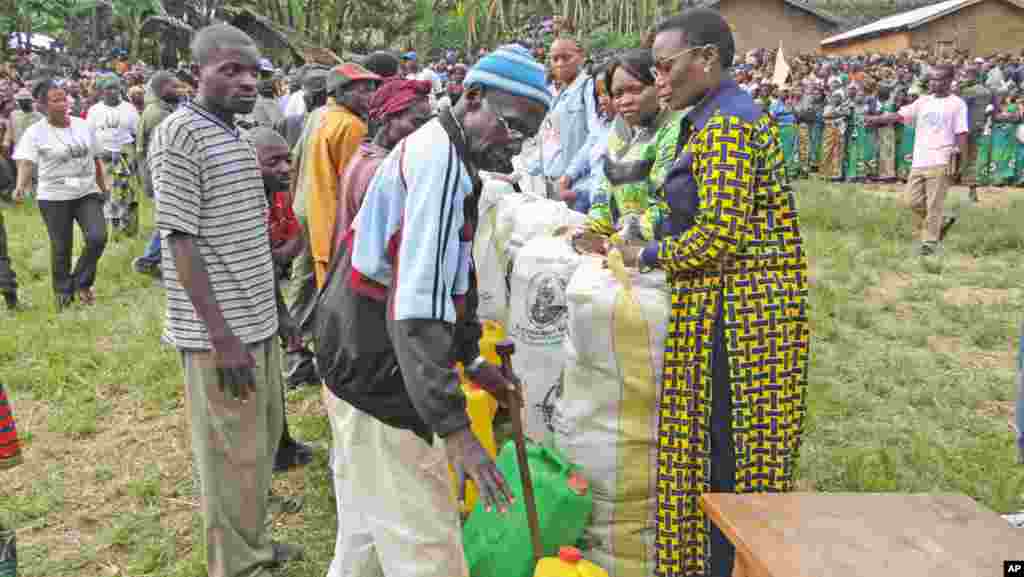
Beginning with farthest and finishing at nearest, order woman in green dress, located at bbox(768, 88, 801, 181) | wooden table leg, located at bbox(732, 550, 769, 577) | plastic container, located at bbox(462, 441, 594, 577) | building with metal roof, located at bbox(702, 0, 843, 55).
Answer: building with metal roof, located at bbox(702, 0, 843, 55)
woman in green dress, located at bbox(768, 88, 801, 181)
plastic container, located at bbox(462, 441, 594, 577)
wooden table leg, located at bbox(732, 550, 769, 577)

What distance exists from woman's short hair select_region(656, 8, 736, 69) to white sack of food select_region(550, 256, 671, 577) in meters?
0.76

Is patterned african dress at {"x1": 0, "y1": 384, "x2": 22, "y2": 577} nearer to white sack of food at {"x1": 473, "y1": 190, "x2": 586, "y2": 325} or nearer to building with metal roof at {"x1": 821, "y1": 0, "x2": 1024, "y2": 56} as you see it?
white sack of food at {"x1": 473, "y1": 190, "x2": 586, "y2": 325}

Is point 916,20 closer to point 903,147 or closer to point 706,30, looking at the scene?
point 903,147

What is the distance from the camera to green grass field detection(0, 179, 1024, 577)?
3.61 metres

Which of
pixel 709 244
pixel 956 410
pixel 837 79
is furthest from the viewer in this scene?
pixel 837 79

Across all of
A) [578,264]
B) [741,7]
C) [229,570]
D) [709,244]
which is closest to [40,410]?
[229,570]

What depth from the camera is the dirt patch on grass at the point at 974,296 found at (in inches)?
258

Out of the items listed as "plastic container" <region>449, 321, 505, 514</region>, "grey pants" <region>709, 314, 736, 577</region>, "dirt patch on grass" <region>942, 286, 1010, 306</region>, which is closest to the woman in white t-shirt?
"plastic container" <region>449, 321, 505, 514</region>

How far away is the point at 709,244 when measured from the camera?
8.14 ft

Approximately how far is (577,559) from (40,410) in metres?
3.93

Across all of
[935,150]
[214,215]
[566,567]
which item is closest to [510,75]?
[214,215]

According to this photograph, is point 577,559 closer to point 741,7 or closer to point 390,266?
point 390,266

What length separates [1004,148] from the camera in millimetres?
12500

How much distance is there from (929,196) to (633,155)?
6.07m
